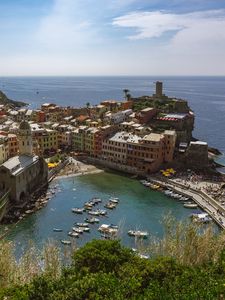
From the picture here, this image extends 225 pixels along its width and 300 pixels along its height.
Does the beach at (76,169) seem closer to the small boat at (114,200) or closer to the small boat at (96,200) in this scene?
the small boat at (96,200)

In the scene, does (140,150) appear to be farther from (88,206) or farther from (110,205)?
(88,206)

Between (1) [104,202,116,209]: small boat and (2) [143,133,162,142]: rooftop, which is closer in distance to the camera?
(1) [104,202,116,209]: small boat

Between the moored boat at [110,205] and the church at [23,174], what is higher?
the church at [23,174]

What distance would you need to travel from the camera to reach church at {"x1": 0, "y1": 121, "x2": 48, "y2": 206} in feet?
193

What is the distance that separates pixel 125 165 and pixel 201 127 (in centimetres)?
6070

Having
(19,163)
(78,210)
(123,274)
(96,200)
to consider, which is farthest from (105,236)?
(123,274)

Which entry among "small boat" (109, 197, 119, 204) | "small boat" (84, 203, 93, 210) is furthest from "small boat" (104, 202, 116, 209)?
"small boat" (84, 203, 93, 210)

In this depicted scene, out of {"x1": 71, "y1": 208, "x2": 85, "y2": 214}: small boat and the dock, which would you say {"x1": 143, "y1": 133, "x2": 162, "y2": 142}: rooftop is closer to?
the dock

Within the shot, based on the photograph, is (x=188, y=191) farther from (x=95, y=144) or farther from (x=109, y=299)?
(x=109, y=299)

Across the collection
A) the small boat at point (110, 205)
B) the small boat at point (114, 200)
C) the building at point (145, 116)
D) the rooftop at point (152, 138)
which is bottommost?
the small boat at point (110, 205)

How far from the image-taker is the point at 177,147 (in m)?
88.4

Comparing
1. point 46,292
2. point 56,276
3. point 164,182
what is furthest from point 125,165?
point 46,292

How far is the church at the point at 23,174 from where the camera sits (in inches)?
2314

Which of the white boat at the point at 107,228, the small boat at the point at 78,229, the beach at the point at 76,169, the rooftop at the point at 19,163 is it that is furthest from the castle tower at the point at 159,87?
the small boat at the point at 78,229
